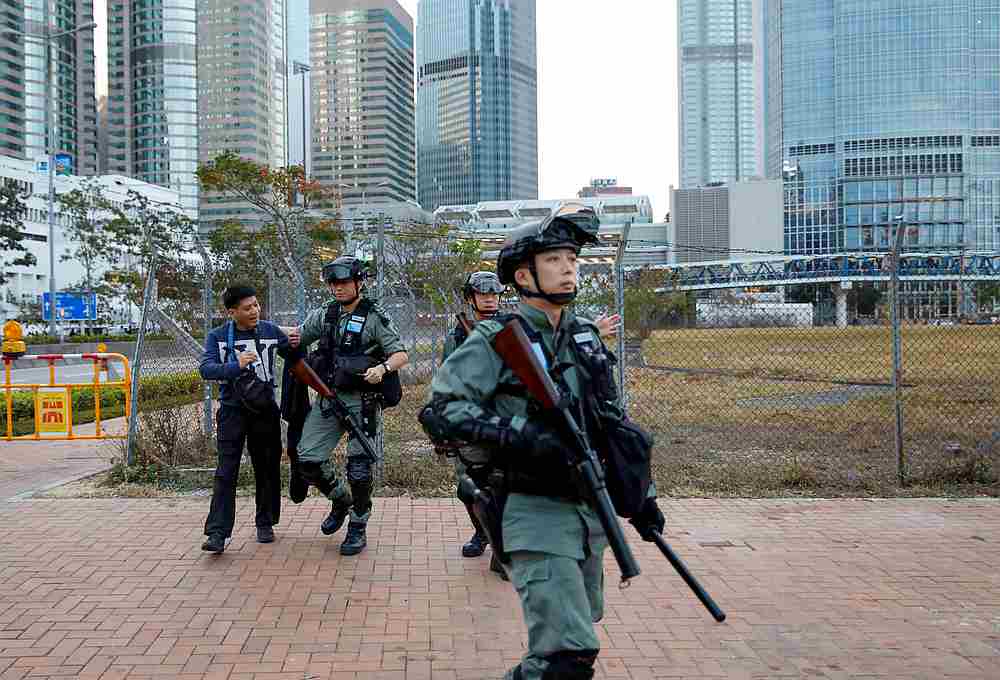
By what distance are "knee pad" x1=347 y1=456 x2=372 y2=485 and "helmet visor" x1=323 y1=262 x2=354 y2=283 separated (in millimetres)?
1182

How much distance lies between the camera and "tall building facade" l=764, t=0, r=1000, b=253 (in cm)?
11538

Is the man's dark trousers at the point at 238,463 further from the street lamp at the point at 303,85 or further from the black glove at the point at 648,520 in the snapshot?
the street lamp at the point at 303,85

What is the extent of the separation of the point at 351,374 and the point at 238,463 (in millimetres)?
971

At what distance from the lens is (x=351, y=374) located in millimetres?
5555

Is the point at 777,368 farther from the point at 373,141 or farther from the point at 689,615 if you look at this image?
the point at 373,141

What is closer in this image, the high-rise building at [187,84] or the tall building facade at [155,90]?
the high-rise building at [187,84]

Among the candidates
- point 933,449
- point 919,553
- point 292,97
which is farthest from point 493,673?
point 292,97

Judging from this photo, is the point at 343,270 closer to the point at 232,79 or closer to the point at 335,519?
the point at 335,519

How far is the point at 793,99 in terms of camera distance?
4951 inches

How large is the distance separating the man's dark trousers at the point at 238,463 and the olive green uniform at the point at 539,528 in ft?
10.4

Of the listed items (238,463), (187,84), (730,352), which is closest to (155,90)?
(187,84)

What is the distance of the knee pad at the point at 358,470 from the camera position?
18.4ft

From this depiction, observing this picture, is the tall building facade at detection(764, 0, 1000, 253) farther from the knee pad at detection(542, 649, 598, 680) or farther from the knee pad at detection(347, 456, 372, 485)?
the knee pad at detection(542, 649, 598, 680)

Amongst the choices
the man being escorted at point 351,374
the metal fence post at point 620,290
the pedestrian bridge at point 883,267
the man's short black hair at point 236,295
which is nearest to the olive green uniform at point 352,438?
the man being escorted at point 351,374
